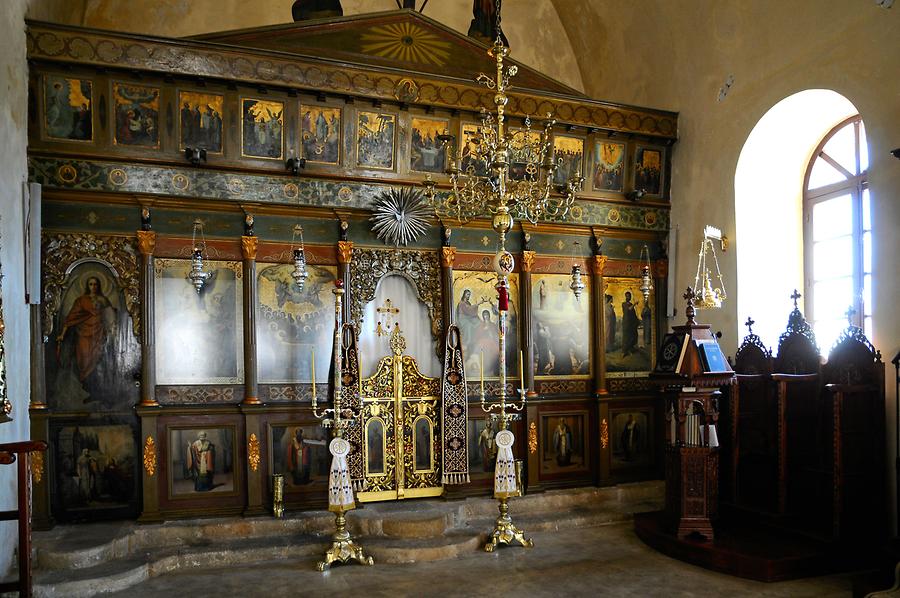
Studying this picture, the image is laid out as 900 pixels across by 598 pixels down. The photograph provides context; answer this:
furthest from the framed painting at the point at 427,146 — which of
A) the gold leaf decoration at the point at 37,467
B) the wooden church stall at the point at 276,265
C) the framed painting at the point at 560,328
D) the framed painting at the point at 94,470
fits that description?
the gold leaf decoration at the point at 37,467

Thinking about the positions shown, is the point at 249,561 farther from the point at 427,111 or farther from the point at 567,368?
the point at 427,111

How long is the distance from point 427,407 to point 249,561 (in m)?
2.51

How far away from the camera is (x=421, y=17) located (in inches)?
346

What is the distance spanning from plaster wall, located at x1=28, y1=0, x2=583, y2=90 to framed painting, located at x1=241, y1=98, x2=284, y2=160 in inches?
87.5

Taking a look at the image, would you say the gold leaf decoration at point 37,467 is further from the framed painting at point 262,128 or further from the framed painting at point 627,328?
the framed painting at point 627,328

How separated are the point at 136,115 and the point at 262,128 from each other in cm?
124

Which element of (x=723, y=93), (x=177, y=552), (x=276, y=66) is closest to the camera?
(x=177, y=552)

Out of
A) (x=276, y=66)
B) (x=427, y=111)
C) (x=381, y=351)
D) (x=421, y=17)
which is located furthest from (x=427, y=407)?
(x=421, y=17)

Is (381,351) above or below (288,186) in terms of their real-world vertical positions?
below

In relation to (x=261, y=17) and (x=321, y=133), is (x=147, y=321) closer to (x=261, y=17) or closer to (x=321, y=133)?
(x=321, y=133)

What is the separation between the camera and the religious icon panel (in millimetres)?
7520

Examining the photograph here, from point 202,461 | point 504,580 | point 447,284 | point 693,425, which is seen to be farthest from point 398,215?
point 504,580

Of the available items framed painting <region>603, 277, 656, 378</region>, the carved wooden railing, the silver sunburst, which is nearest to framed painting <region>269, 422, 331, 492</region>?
the silver sunburst

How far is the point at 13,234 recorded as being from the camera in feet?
21.1
